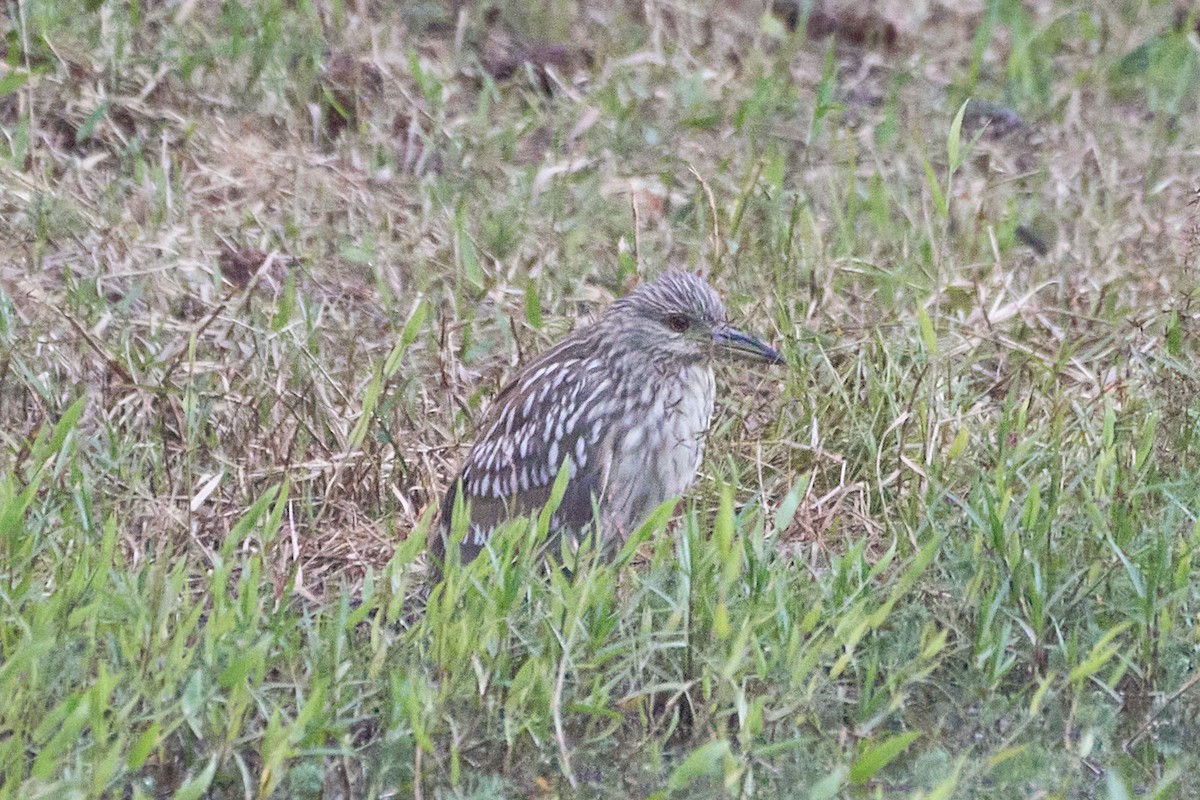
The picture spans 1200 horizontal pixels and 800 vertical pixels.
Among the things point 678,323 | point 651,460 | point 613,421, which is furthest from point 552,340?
point 651,460

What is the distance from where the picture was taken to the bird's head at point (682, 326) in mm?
5598

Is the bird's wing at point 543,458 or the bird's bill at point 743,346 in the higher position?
the bird's bill at point 743,346

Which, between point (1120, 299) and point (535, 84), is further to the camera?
point (535, 84)

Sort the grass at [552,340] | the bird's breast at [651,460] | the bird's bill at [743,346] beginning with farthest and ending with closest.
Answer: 1. the bird's bill at [743,346]
2. the bird's breast at [651,460]
3. the grass at [552,340]

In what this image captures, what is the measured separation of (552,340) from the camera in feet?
21.4

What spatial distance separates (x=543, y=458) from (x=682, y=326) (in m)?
0.60

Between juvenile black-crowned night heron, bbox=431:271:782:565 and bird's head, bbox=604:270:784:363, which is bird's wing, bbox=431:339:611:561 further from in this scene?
bird's head, bbox=604:270:784:363

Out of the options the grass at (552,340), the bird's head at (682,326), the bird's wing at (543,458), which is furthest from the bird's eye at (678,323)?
the grass at (552,340)

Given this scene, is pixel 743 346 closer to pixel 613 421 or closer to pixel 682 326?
pixel 682 326

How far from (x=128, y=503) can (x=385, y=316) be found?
155 cm

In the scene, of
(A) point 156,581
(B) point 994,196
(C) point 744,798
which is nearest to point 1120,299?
(B) point 994,196

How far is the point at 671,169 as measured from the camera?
7.54 metres

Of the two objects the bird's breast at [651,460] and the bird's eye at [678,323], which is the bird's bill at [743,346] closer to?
the bird's eye at [678,323]

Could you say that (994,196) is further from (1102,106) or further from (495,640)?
(495,640)
